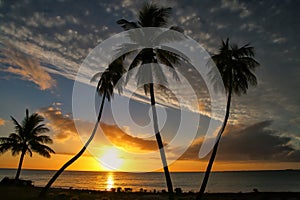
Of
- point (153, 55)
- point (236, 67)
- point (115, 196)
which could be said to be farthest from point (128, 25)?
point (115, 196)

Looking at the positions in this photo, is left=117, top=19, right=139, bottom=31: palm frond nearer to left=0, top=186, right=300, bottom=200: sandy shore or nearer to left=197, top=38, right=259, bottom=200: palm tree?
left=197, top=38, right=259, bottom=200: palm tree

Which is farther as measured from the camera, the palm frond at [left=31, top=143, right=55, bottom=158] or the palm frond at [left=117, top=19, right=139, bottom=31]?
the palm frond at [left=31, top=143, right=55, bottom=158]

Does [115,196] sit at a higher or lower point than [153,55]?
lower

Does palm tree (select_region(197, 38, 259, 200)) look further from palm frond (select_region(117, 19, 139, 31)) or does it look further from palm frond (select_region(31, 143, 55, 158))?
palm frond (select_region(31, 143, 55, 158))

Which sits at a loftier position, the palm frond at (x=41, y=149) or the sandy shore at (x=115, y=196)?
the palm frond at (x=41, y=149)

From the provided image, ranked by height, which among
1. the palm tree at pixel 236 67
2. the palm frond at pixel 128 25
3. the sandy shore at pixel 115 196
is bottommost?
the sandy shore at pixel 115 196

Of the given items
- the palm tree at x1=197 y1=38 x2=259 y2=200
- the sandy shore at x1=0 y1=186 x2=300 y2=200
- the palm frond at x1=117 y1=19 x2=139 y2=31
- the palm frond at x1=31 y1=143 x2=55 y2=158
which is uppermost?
the palm frond at x1=117 y1=19 x2=139 y2=31

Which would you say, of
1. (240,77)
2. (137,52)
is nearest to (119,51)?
(137,52)

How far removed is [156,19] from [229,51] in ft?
22.0

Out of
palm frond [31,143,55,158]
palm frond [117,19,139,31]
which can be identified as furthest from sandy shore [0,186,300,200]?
palm frond [117,19,139,31]

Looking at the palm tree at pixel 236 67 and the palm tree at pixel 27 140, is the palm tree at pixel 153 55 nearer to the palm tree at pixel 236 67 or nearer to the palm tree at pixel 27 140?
the palm tree at pixel 236 67

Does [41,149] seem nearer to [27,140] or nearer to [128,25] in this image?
[27,140]

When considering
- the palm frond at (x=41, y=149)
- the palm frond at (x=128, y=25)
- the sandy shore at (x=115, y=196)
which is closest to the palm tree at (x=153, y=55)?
the palm frond at (x=128, y=25)

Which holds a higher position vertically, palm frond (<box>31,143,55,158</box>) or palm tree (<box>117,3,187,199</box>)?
palm tree (<box>117,3,187,199</box>)
